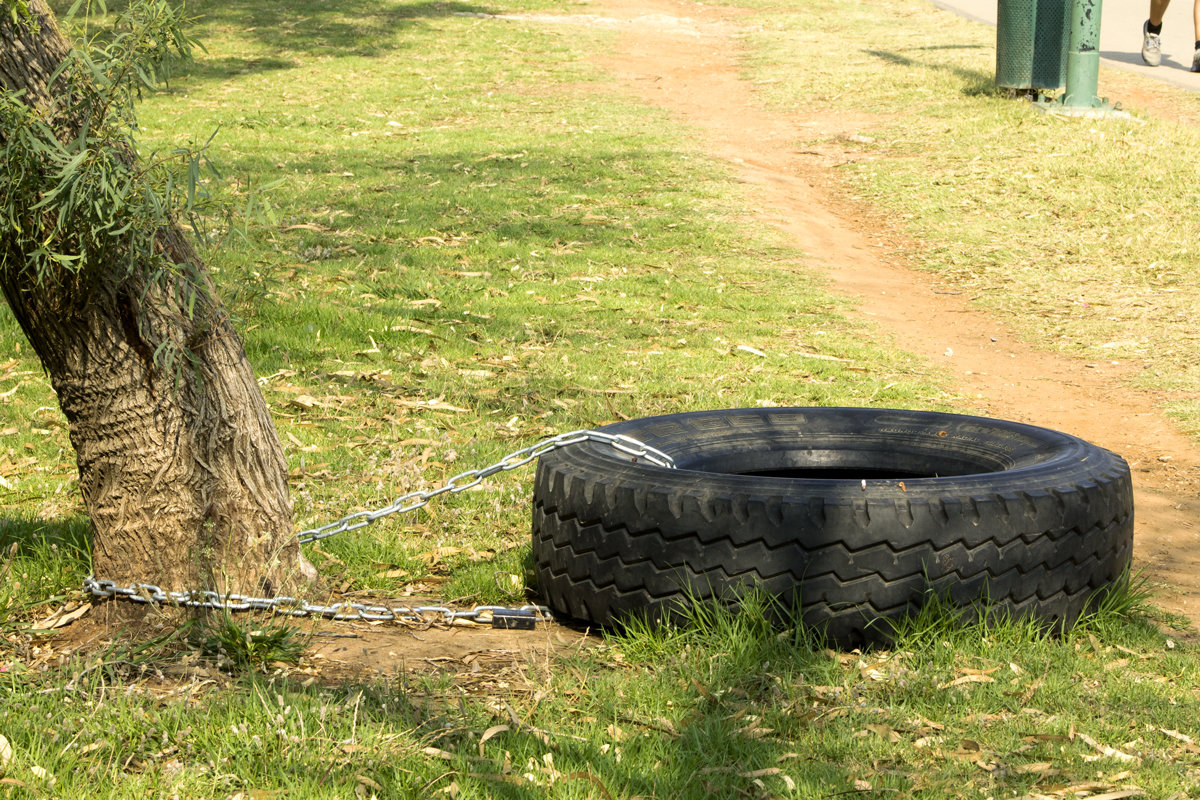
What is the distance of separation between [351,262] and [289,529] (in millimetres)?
5947

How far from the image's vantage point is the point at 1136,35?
818 inches

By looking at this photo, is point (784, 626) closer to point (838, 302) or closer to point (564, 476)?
point (564, 476)

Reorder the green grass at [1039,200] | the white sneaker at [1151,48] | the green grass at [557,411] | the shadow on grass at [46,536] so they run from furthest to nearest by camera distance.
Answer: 1. the white sneaker at [1151,48]
2. the green grass at [1039,200]
3. the shadow on grass at [46,536]
4. the green grass at [557,411]

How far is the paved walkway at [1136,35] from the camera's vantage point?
695 inches

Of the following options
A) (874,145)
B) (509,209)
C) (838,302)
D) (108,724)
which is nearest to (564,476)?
(108,724)

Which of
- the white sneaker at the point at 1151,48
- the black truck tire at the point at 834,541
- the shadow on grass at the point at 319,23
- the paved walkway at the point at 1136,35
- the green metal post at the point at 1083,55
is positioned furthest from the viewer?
the shadow on grass at the point at 319,23

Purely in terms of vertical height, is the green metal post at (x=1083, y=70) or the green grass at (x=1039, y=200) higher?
the green metal post at (x=1083, y=70)

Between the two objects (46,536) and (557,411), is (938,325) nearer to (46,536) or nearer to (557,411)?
(557,411)

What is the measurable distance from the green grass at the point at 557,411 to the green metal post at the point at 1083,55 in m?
0.81

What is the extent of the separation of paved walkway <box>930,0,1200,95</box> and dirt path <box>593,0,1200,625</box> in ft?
14.0

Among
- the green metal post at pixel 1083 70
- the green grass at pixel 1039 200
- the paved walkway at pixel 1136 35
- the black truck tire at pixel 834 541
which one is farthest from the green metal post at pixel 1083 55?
the black truck tire at pixel 834 541

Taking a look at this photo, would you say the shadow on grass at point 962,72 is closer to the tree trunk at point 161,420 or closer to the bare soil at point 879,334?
the bare soil at point 879,334

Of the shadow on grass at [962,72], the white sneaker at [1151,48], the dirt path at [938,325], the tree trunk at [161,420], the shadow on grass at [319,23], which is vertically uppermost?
the shadow on grass at [319,23]

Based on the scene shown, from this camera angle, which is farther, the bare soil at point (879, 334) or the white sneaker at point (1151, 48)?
the white sneaker at point (1151, 48)
